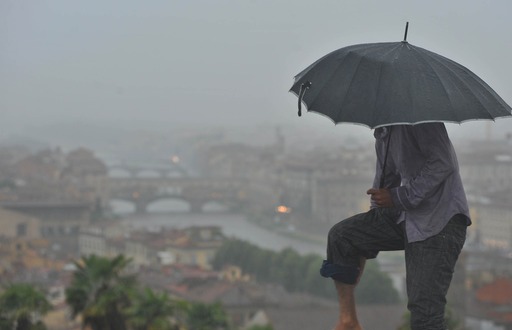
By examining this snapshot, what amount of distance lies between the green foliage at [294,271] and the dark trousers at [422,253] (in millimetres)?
15679

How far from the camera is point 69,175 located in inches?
1457

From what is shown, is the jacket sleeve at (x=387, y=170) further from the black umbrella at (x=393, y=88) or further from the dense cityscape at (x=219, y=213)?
the dense cityscape at (x=219, y=213)

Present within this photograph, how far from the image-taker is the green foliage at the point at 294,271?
18141mm

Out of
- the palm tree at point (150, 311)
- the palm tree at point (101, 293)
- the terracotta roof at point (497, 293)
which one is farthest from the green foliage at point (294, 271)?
the palm tree at point (101, 293)

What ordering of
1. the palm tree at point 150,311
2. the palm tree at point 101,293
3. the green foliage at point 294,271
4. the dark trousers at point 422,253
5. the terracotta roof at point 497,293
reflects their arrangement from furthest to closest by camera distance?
the green foliage at point 294,271, the terracotta roof at point 497,293, the palm tree at point 150,311, the palm tree at point 101,293, the dark trousers at point 422,253

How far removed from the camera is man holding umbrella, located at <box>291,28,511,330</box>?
1.44m

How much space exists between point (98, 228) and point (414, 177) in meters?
28.0

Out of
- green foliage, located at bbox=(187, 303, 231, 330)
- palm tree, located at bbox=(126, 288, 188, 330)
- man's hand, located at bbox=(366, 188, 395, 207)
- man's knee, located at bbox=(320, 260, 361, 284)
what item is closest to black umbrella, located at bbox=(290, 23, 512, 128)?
man's hand, located at bbox=(366, 188, 395, 207)

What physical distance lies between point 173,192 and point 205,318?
31.0 meters

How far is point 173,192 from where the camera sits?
1499 inches

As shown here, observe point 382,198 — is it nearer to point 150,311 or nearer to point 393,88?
point 393,88

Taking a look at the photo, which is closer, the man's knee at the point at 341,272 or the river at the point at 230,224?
the man's knee at the point at 341,272

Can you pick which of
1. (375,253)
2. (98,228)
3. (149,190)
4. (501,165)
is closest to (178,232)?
(98,228)

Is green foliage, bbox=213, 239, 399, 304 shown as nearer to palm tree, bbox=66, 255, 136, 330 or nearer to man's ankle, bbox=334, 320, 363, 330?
palm tree, bbox=66, 255, 136, 330
